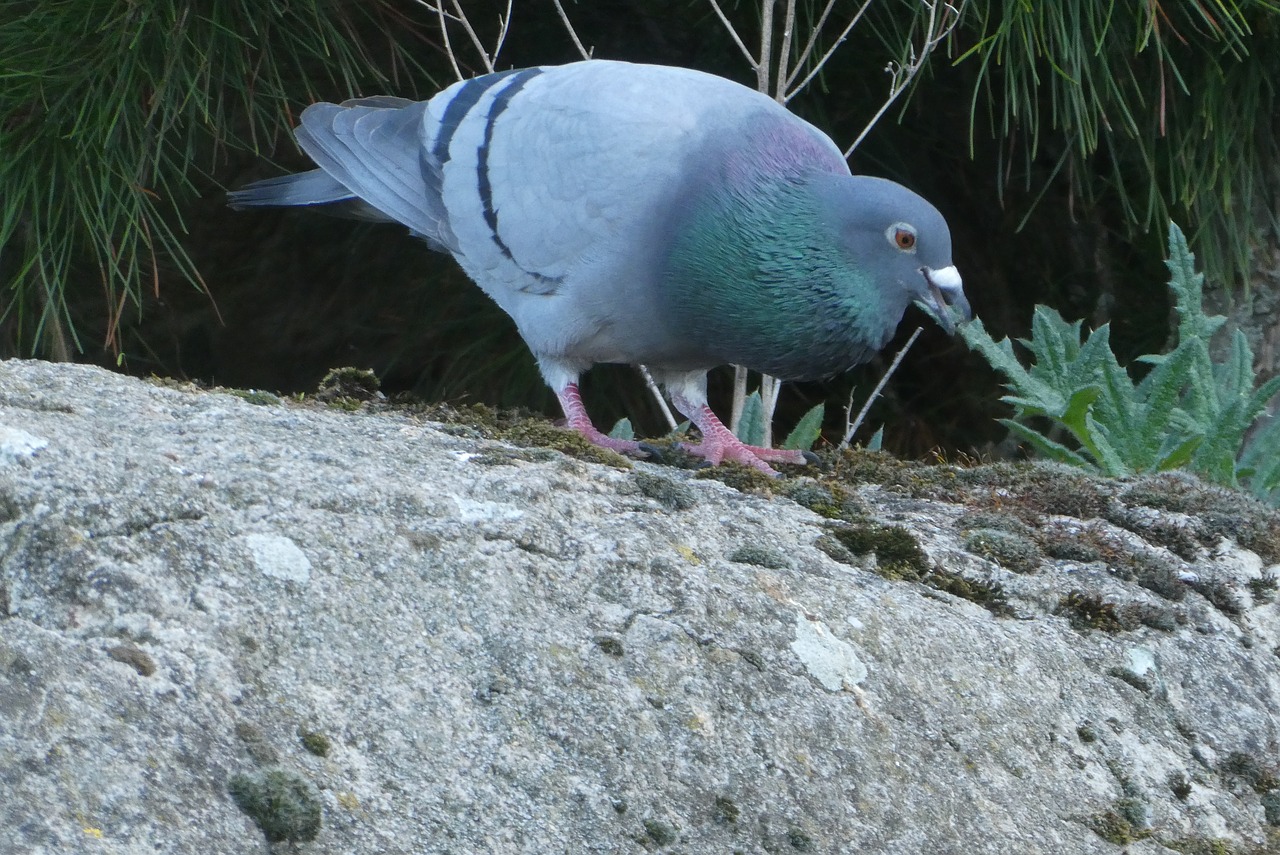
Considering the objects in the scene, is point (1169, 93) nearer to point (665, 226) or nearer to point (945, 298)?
point (945, 298)

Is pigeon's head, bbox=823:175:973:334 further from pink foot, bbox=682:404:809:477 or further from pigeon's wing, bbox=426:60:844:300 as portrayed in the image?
pink foot, bbox=682:404:809:477

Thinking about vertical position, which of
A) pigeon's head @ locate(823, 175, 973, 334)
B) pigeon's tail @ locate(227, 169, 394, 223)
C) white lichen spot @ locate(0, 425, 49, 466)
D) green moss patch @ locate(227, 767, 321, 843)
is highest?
pigeon's head @ locate(823, 175, 973, 334)

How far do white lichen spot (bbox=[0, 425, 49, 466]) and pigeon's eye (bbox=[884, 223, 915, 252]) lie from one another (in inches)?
64.4

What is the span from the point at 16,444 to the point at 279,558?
0.37 metres

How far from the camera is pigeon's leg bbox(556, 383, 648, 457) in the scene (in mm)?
2793

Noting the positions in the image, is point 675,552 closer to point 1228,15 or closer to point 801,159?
point 801,159

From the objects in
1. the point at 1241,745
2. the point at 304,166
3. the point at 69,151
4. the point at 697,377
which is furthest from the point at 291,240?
the point at 1241,745

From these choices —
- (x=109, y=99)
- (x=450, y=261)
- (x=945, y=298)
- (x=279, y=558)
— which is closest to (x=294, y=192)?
(x=109, y=99)

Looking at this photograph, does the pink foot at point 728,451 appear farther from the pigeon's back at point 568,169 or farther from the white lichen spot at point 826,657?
the white lichen spot at point 826,657

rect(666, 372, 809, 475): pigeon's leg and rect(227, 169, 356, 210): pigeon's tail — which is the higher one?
rect(227, 169, 356, 210): pigeon's tail

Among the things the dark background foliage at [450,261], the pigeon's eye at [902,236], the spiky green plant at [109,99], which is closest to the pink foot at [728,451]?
the pigeon's eye at [902,236]

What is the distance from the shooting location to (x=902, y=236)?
8.64ft

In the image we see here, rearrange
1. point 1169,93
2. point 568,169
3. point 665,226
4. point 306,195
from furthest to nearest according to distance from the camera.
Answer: point 1169,93, point 306,195, point 568,169, point 665,226

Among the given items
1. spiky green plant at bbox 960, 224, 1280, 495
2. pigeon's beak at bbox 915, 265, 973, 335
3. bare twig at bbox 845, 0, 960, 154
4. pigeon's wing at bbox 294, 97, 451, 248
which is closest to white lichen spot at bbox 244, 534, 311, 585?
pigeon's beak at bbox 915, 265, 973, 335
